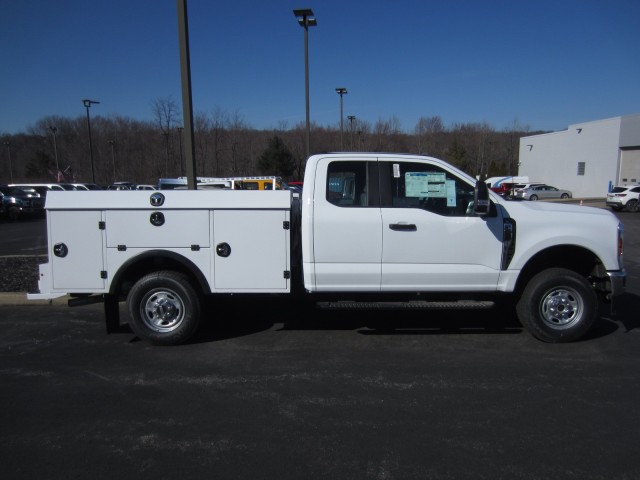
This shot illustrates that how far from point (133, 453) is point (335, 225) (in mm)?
2964

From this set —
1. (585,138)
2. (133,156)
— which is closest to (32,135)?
(133,156)

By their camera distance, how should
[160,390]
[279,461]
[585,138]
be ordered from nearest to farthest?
[279,461]
[160,390]
[585,138]

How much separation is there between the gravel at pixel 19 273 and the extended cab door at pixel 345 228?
5465 millimetres

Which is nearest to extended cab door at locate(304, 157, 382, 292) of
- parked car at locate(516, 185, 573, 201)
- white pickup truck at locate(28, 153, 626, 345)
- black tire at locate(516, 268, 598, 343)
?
white pickup truck at locate(28, 153, 626, 345)

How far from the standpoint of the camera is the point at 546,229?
17.5 ft

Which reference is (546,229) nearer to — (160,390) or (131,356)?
(160,390)

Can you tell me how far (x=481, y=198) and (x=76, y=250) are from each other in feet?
14.9

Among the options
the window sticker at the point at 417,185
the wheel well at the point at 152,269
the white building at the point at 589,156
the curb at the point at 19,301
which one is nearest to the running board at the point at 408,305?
the window sticker at the point at 417,185

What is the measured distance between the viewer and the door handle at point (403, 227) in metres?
5.25

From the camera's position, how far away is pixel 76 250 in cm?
534

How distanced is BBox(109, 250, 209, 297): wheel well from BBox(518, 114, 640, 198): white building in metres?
44.4

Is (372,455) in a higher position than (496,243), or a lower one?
lower

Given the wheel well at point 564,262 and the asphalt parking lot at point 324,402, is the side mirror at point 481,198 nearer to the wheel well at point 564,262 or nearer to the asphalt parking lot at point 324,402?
the wheel well at point 564,262

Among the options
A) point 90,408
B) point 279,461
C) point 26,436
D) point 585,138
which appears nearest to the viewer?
point 279,461
